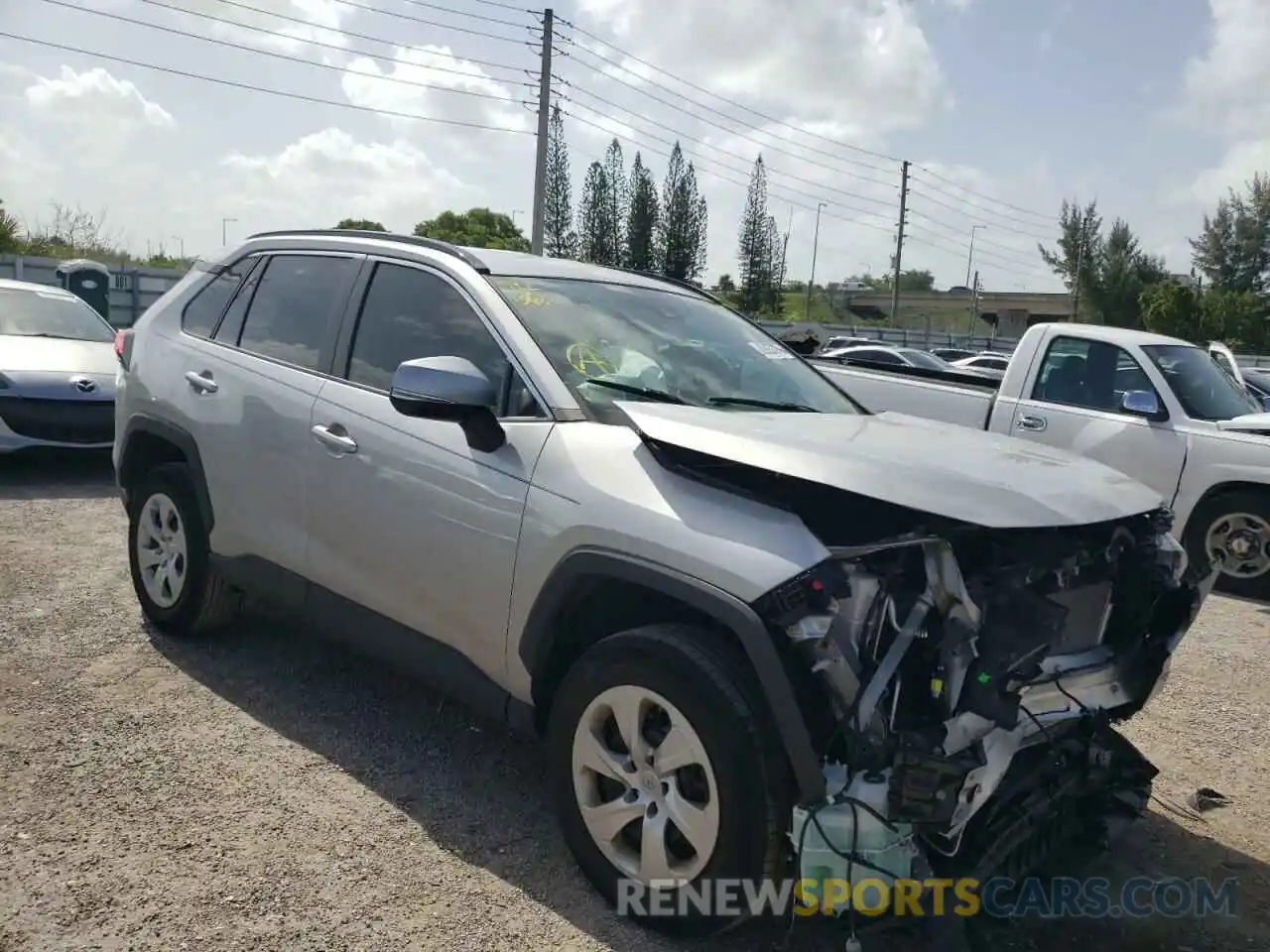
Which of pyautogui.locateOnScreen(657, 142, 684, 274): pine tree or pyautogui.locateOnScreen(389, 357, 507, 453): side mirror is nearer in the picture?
pyautogui.locateOnScreen(389, 357, 507, 453): side mirror

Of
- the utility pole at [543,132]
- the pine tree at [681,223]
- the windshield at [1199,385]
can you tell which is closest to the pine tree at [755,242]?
the pine tree at [681,223]

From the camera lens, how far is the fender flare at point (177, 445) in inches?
171

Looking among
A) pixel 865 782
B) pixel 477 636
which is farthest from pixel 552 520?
pixel 865 782

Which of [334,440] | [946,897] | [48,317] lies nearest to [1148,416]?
[946,897]

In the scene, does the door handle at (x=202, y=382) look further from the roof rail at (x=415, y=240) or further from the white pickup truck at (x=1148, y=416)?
the white pickup truck at (x=1148, y=416)

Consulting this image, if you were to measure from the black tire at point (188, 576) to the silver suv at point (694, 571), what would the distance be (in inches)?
14.1

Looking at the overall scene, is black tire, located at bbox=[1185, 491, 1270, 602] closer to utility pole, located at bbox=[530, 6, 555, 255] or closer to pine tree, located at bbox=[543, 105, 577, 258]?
utility pole, located at bbox=[530, 6, 555, 255]

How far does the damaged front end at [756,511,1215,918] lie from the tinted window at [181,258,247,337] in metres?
3.22

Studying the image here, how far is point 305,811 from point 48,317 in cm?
792

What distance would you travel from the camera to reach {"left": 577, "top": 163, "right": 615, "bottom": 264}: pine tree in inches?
2623

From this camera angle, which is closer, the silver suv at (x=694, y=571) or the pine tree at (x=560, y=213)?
the silver suv at (x=694, y=571)

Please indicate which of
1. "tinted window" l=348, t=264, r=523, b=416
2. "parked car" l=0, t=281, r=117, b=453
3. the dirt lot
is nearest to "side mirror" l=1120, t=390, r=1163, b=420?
the dirt lot

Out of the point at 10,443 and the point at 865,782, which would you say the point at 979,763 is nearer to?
the point at 865,782

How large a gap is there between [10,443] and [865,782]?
771cm
